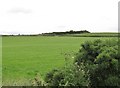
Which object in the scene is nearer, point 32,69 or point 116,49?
point 116,49

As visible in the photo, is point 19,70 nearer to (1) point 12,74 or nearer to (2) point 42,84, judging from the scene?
(1) point 12,74

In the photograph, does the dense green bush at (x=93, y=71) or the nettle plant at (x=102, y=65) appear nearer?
the dense green bush at (x=93, y=71)

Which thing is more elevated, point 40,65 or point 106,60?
point 106,60

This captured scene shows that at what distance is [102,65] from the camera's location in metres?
16.3

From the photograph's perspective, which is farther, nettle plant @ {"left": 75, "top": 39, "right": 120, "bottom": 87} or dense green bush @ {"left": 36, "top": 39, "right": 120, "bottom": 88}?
nettle plant @ {"left": 75, "top": 39, "right": 120, "bottom": 87}

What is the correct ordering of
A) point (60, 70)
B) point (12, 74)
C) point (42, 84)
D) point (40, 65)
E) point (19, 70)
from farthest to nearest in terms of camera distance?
point (40, 65) < point (19, 70) < point (12, 74) < point (42, 84) < point (60, 70)

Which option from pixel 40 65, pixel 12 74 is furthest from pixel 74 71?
pixel 40 65

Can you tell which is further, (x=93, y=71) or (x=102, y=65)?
(x=93, y=71)

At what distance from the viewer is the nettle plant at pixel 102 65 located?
16.2 metres

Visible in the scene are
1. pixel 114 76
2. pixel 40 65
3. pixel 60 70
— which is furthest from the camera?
pixel 40 65

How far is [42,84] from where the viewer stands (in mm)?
18484

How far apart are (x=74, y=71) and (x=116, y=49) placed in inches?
89.3

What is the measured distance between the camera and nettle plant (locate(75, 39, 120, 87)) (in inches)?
638

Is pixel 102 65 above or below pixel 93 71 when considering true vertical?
above
